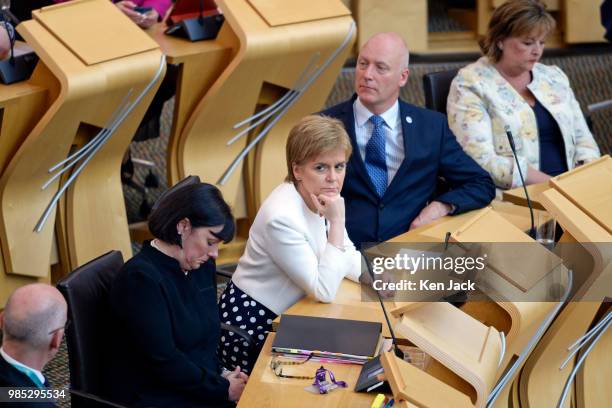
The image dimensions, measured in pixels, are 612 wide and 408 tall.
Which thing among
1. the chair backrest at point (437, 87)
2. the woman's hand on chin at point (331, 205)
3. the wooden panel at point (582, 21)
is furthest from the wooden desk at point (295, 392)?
the wooden panel at point (582, 21)

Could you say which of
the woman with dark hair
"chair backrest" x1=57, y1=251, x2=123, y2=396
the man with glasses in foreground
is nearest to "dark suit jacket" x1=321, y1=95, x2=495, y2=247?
the woman with dark hair

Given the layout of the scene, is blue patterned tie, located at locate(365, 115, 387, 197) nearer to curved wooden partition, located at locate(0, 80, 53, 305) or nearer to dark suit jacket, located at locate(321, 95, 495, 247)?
dark suit jacket, located at locate(321, 95, 495, 247)

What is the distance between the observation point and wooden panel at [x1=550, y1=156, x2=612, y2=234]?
2764 mm

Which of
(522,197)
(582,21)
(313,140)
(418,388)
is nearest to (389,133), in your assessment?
(522,197)

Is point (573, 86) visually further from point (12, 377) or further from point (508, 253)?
point (12, 377)

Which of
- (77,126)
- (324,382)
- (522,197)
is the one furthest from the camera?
(77,126)

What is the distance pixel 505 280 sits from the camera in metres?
2.60

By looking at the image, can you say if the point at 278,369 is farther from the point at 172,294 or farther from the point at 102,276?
the point at 102,276

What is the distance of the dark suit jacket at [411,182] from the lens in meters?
3.78

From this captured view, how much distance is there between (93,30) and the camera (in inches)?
162

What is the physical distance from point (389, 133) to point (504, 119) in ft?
2.16

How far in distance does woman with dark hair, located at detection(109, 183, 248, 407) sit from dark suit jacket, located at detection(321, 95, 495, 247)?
1103 millimetres

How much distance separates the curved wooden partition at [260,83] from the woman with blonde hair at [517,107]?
66 cm

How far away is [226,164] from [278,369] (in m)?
2.23
